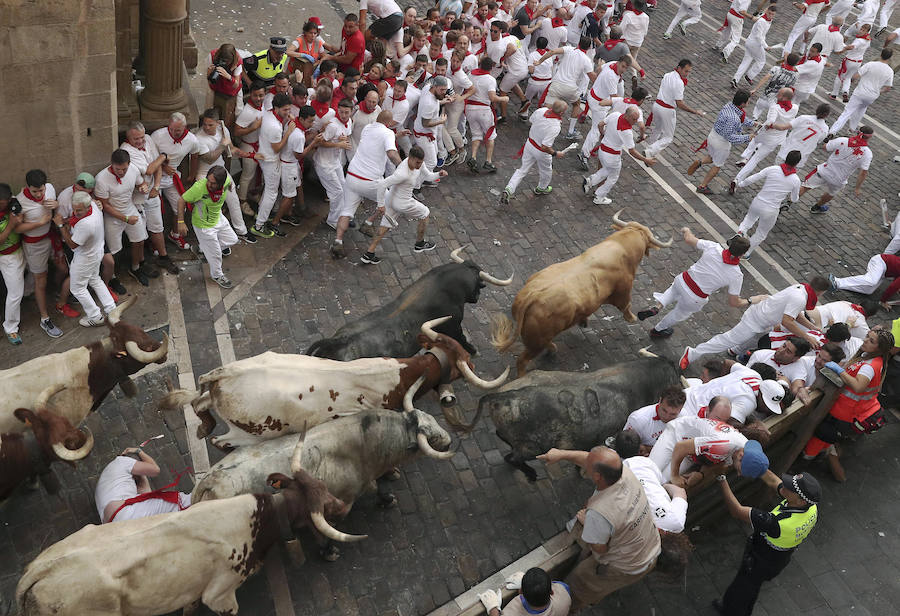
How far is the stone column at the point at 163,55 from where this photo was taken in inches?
379

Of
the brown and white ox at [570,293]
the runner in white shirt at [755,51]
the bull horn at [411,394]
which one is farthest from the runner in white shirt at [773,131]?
the bull horn at [411,394]

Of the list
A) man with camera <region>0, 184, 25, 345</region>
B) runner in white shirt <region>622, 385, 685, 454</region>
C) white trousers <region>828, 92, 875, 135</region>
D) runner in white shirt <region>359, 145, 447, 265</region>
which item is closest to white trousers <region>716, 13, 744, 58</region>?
white trousers <region>828, 92, 875, 135</region>

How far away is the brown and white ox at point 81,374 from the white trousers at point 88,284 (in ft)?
5.05

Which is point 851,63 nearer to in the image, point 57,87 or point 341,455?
point 341,455

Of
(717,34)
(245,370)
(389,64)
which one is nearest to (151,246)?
(245,370)

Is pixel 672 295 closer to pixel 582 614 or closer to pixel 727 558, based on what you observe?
pixel 727 558

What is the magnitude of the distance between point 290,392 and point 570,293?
3.84 m

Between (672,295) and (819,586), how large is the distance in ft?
13.3

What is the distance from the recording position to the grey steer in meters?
6.34

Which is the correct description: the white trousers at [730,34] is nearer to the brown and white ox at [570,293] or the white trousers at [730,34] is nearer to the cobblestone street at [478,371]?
the cobblestone street at [478,371]

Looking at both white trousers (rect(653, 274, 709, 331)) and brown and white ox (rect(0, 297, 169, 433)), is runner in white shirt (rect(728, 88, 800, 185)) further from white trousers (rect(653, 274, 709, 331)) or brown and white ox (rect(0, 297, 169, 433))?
brown and white ox (rect(0, 297, 169, 433))

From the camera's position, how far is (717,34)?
2042cm

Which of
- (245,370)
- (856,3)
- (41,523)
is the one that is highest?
(856,3)

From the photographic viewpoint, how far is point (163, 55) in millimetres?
9875
